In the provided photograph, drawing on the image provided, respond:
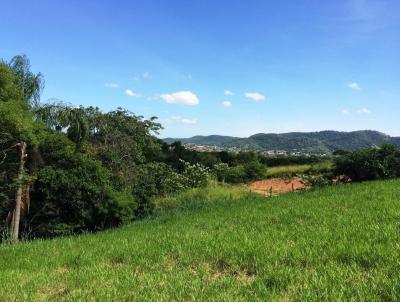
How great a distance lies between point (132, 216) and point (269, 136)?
13194cm

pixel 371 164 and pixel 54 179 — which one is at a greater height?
pixel 371 164

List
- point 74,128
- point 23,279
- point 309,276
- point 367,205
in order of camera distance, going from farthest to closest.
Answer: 1. point 74,128
2. point 367,205
3. point 23,279
4. point 309,276

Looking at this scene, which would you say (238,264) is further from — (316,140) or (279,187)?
(316,140)

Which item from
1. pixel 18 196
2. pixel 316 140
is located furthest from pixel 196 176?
pixel 316 140

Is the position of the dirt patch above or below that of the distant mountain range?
below

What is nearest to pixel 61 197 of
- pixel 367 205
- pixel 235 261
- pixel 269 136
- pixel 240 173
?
pixel 367 205

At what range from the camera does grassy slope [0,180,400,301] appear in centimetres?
452

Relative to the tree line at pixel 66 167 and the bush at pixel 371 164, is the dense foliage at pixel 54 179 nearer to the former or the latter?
the tree line at pixel 66 167

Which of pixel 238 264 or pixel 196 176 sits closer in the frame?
pixel 238 264

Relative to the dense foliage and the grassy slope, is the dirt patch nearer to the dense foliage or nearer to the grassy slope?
the dense foliage

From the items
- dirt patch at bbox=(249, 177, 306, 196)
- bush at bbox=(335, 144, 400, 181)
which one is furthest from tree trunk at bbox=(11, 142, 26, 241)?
bush at bbox=(335, 144, 400, 181)

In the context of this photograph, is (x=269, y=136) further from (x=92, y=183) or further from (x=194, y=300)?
(x=194, y=300)

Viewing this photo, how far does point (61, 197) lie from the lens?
1617 centimetres

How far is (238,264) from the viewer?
5.80 m
